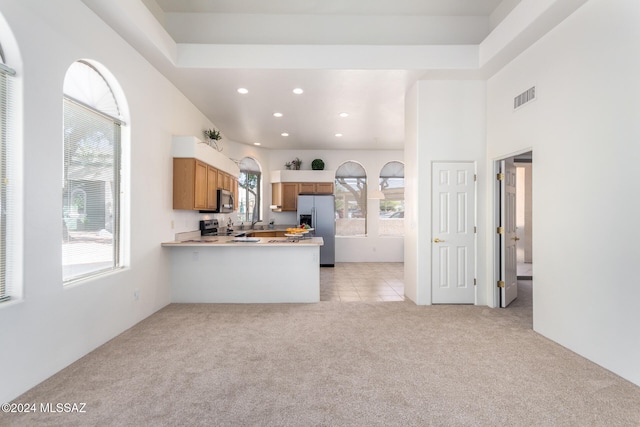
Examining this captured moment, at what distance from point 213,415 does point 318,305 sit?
2.47m

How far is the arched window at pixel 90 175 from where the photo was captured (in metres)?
2.63

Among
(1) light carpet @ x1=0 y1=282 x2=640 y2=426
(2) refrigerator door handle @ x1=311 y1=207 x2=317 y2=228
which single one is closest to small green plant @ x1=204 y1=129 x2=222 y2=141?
(2) refrigerator door handle @ x1=311 y1=207 x2=317 y2=228

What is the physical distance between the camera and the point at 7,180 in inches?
82.7

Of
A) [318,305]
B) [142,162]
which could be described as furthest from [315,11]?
[318,305]

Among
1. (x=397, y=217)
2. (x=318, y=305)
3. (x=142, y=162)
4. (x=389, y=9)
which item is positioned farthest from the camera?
(x=397, y=217)

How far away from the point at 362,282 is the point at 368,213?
2931mm

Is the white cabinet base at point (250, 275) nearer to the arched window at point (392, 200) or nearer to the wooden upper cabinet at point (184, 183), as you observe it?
the wooden upper cabinet at point (184, 183)

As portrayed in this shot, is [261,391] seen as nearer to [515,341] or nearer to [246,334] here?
[246,334]

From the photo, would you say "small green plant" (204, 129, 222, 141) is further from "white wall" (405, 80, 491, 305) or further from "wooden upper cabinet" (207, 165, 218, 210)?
"white wall" (405, 80, 491, 305)

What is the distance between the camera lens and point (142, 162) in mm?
3578

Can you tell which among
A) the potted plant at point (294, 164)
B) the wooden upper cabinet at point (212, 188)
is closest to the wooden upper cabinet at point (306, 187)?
the potted plant at point (294, 164)

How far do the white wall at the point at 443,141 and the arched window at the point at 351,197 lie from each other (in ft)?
13.9

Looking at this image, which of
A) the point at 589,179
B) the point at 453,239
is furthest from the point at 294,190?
the point at 589,179

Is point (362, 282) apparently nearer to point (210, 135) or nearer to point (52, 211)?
point (210, 135)
